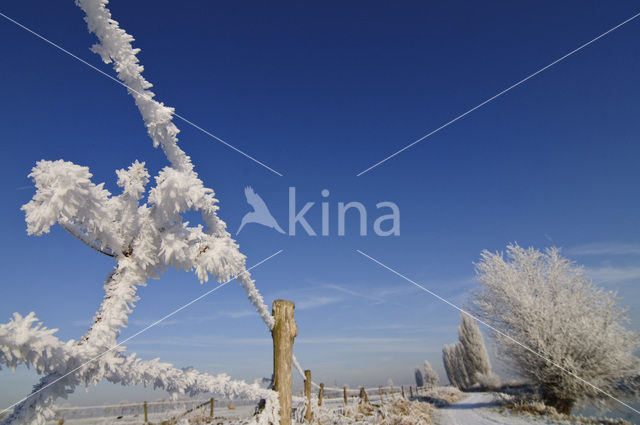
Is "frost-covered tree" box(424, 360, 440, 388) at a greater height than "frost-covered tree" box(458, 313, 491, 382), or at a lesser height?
lesser

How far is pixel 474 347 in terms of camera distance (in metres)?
40.4

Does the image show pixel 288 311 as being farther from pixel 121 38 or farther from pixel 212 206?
pixel 121 38

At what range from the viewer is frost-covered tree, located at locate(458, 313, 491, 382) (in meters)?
40.3

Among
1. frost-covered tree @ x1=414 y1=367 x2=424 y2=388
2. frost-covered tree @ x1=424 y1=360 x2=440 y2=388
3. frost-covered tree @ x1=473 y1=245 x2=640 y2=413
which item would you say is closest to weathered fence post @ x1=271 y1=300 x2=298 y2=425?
frost-covered tree @ x1=473 y1=245 x2=640 y2=413

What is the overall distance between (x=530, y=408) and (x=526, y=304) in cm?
412

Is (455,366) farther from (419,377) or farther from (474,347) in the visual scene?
(419,377)

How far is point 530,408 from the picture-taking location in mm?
12375

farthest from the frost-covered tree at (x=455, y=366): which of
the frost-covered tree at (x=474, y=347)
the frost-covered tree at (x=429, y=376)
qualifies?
the frost-covered tree at (x=429, y=376)

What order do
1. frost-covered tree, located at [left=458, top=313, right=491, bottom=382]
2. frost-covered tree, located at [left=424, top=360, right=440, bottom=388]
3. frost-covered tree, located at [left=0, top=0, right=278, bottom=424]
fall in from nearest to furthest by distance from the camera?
1. frost-covered tree, located at [left=0, top=0, right=278, bottom=424]
2. frost-covered tree, located at [left=458, top=313, right=491, bottom=382]
3. frost-covered tree, located at [left=424, top=360, right=440, bottom=388]

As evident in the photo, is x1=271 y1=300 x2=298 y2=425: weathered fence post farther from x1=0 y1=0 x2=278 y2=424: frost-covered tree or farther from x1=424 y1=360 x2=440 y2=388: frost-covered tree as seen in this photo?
x1=424 y1=360 x2=440 y2=388: frost-covered tree

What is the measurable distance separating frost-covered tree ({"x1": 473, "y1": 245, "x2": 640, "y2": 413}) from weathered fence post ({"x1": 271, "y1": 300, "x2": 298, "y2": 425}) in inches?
397

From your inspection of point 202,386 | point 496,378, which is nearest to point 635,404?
point 202,386

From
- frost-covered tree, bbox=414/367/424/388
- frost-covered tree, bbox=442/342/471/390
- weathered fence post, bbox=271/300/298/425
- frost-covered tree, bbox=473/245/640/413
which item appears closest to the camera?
weathered fence post, bbox=271/300/298/425

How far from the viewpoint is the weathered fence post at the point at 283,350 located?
10.8 feet
